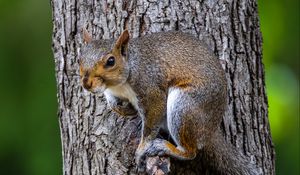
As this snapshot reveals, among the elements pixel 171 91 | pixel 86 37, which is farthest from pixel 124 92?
pixel 86 37

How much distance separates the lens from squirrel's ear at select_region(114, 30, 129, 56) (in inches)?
189

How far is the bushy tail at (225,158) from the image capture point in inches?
201

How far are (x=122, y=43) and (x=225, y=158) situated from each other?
840mm

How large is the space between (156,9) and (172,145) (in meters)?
0.71

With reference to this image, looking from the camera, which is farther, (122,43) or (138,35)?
(138,35)

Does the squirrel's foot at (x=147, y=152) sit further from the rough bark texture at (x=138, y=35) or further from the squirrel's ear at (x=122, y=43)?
the squirrel's ear at (x=122, y=43)

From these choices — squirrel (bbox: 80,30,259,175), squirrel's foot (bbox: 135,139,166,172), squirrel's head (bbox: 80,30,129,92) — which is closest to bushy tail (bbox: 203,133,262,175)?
squirrel (bbox: 80,30,259,175)

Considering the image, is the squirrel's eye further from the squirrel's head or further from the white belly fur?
the white belly fur

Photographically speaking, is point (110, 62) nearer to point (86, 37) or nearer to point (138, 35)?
point (86, 37)

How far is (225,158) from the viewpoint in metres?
5.15

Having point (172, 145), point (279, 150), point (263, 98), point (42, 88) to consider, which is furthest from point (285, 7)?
point (172, 145)

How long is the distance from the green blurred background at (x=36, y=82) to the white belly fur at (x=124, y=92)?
269cm

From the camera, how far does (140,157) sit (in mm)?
4980

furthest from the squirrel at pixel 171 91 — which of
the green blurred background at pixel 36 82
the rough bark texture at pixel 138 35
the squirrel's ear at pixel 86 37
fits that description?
the green blurred background at pixel 36 82
